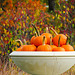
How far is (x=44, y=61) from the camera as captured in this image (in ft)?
7.60

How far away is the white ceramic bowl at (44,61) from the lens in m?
2.30

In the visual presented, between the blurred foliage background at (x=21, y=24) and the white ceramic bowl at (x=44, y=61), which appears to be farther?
the blurred foliage background at (x=21, y=24)

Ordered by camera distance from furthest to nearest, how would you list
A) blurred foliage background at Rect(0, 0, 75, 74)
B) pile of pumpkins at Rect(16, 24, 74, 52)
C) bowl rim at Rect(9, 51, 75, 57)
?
blurred foliage background at Rect(0, 0, 75, 74) → pile of pumpkins at Rect(16, 24, 74, 52) → bowl rim at Rect(9, 51, 75, 57)

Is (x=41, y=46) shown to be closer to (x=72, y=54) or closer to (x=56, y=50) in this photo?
(x=56, y=50)

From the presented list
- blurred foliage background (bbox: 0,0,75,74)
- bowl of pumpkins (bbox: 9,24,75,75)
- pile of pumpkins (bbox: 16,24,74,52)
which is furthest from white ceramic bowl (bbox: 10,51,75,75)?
blurred foliage background (bbox: 0,0,75,74)

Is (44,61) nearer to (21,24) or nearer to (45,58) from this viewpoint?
(45,58)

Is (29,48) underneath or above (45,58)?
above

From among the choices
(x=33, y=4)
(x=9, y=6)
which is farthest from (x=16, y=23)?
(x=9, y=6)

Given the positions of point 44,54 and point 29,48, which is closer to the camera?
point 44,54

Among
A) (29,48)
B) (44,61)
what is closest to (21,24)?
(29,48)

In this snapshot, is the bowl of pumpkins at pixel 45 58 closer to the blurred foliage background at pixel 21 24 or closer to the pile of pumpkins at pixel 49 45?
the pile of pumpkins at pixel 49 45

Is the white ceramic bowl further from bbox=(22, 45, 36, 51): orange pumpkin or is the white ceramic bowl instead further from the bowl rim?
bbox=(22, 45, 36, 51): orange pumpkin

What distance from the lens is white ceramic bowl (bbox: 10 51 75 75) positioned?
7.55 feet

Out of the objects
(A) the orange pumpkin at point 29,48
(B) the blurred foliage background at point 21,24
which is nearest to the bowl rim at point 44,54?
(A) the orange pumpkin at point 29,48
